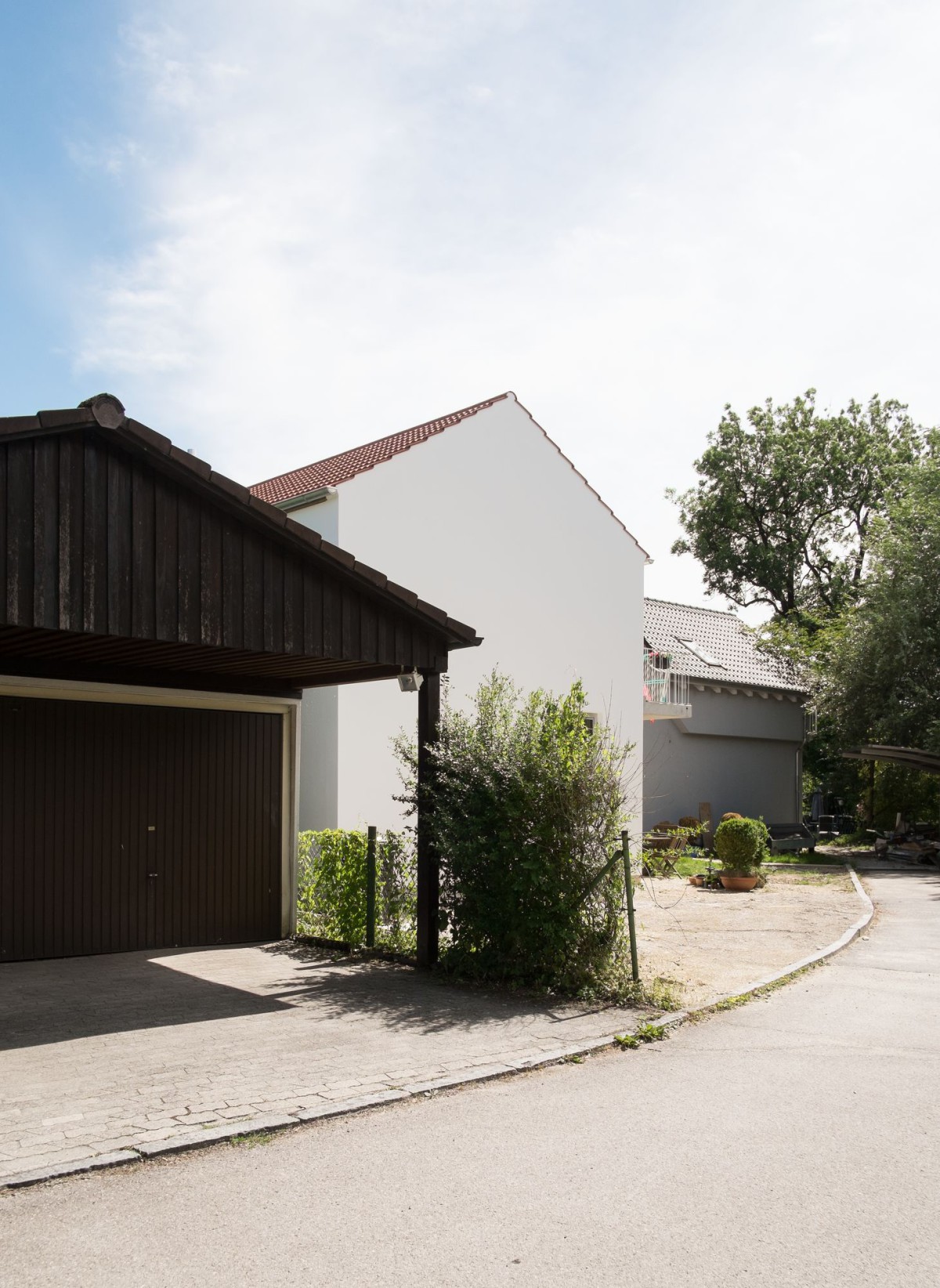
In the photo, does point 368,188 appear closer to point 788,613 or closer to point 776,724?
point 776,724

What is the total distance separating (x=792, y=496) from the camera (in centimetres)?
4222

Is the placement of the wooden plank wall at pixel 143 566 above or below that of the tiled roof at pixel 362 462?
below

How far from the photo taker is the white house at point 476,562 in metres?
15.9

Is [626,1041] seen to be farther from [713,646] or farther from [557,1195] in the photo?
[713,646]

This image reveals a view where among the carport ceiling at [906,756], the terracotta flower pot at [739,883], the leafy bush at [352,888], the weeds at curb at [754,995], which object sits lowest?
the terracotta flower pot at [739,883]

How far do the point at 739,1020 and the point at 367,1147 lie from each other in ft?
13.1

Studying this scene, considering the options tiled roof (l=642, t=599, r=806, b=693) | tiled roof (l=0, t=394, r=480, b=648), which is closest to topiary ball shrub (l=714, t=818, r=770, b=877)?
tiled roof (l=642, t=599, r=806, b=693)

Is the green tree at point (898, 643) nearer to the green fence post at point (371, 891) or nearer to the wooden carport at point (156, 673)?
the green fence post at point (371, 891)

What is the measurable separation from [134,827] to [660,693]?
15219mm

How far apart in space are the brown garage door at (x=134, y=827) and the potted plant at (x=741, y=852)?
9.61m

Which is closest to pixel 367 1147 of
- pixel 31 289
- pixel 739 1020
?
pixel 739 1020

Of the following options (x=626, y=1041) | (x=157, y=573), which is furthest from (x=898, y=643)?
(x=157, y=573)

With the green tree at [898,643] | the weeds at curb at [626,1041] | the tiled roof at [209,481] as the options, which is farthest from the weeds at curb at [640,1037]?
the green tree at [898,643]

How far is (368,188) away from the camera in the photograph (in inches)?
392
